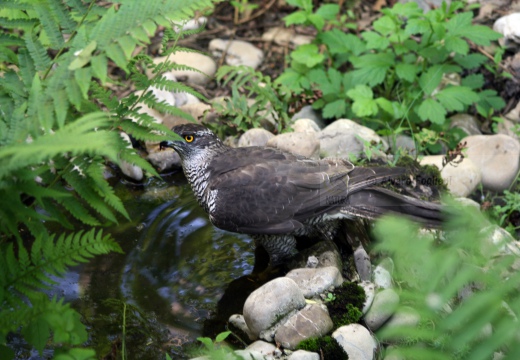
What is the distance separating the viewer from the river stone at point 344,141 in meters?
6.20

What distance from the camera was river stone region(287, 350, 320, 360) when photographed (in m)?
3.90

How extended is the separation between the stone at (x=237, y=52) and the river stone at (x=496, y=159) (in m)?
3.09

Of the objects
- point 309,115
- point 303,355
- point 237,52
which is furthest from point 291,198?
point 237,52

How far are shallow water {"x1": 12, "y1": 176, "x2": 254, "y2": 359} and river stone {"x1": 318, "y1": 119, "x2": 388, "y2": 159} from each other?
1282 mm

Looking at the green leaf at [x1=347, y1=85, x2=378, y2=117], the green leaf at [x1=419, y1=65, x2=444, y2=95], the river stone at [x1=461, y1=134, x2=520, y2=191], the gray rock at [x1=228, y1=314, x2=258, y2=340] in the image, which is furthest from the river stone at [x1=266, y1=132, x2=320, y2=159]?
the gray rock at [x1=228, y1=314, x2=258, y2=340]

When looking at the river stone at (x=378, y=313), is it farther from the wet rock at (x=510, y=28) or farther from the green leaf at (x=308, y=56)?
the wet rock at (x=510, y=28)

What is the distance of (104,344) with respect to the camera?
4320 mm

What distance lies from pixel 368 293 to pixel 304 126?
8.33 feet

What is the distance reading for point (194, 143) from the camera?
5.62 metres

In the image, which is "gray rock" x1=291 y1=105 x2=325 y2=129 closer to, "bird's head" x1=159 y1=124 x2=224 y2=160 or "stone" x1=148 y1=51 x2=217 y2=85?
"stone" x1=148 y1=51 x2=217 y2=85

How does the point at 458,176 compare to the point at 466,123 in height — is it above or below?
above

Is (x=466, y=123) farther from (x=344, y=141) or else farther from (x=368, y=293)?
(x=368, y=293)

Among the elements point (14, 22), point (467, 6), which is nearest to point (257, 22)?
point (467, 6)

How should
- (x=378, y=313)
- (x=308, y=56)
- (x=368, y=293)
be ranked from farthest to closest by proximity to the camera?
(x=308, y=56) < (x=368, y=293) < (x=378, y=313)
